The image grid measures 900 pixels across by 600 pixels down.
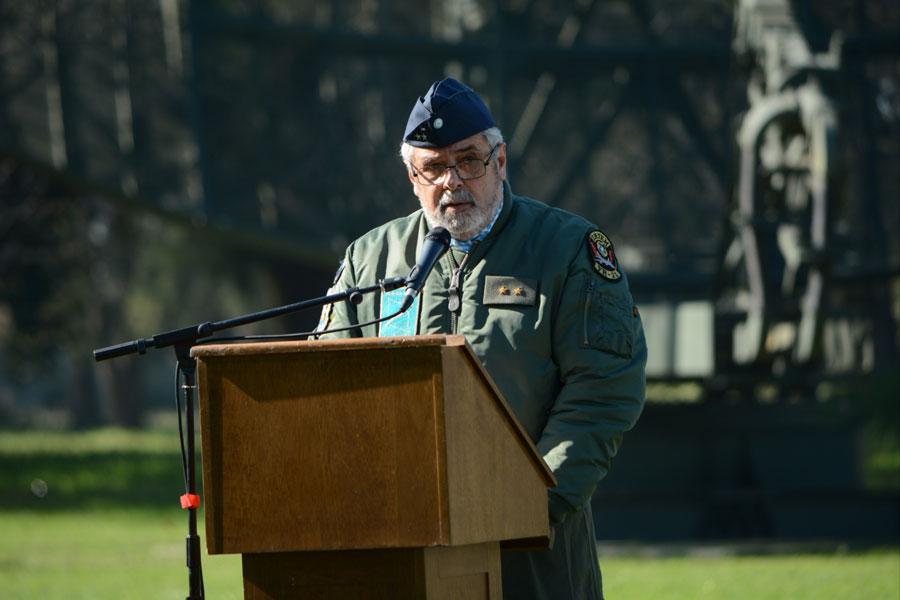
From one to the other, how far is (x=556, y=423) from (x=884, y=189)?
14702mm

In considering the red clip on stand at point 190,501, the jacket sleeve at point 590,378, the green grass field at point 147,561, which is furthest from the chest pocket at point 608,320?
the green grass field at point 147,561

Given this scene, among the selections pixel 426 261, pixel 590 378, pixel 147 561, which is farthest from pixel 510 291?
pixel 147 561

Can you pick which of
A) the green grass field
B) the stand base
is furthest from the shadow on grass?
the stand base

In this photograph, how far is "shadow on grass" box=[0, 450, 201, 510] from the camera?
74.8ft

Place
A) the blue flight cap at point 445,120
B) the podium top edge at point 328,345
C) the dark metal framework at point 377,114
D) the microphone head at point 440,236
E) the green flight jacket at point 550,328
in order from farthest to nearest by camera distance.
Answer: the dark metal framework at point 377,114 → the blue flight cap at point 445,120 → the green flight jacket at point 550,328 → the microphone head at point 440,236 → the podium top edge at point 328,345

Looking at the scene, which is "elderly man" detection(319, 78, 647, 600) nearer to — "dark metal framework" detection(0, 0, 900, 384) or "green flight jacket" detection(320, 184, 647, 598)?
"green flight jacket" detection(320, 184, 647, 598)

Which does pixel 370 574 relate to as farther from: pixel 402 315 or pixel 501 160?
pixel 501 160

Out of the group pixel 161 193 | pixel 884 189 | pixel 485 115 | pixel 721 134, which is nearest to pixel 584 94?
pixel 721 134

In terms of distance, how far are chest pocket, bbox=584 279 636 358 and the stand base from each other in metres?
0.82

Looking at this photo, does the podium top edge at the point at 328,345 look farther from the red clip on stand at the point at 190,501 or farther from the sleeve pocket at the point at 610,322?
the sleeve pocket at the point at 610,322

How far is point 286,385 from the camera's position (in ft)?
11.0

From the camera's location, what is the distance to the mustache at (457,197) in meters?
4.28

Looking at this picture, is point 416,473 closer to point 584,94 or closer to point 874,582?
point 874,582

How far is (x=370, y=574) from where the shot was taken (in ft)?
11.2
